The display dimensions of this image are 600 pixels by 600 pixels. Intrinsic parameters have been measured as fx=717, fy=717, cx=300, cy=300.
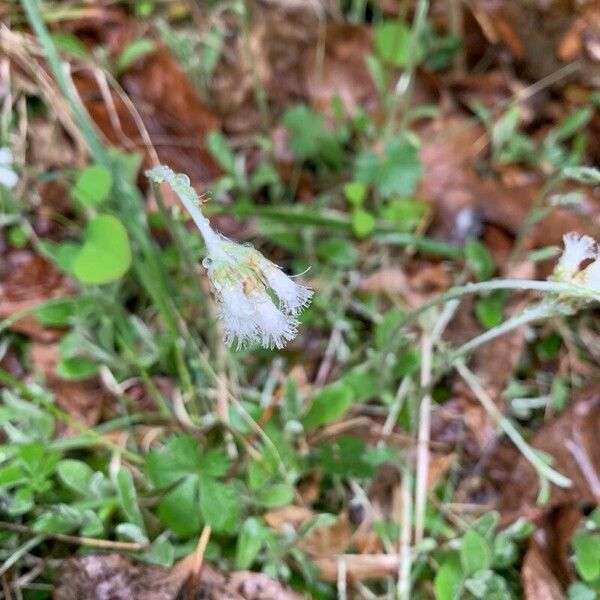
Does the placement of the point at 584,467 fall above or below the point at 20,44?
below

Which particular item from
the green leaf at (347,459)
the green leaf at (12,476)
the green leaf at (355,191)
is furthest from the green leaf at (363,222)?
the green leaf at (12,476)

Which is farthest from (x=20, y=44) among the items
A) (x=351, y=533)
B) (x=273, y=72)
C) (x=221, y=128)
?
(x=351, y=533)

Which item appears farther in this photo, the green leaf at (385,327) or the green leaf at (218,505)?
the green leaf at (385,327)

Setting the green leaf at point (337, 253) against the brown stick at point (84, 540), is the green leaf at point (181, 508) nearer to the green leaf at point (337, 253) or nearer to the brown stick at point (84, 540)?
the brown stick at point (84, 540)

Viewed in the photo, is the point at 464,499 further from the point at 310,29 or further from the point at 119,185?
the point at 310,29

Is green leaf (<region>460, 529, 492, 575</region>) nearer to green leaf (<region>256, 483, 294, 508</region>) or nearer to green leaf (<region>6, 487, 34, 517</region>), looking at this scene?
green leaf (<region>256, 483, 294, 508</region>)

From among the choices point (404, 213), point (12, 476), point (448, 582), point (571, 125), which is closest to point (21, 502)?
point (12, 476)
